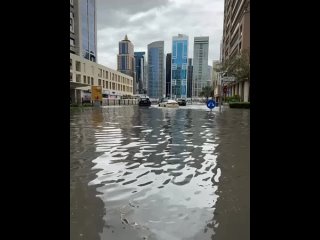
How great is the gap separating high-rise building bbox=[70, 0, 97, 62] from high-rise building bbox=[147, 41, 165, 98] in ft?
127

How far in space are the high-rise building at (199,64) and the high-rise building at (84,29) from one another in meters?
62.2

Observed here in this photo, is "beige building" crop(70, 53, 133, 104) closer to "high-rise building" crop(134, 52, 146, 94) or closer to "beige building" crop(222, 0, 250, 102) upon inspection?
"beige building" crop(222, 0, 250, 102)

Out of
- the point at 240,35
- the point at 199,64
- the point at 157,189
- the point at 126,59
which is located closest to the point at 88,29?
the point at 126,59

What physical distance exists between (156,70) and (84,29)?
49010 mm

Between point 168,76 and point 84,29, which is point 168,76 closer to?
point 168,76

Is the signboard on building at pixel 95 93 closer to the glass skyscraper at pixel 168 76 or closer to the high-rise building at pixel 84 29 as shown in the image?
the high-rise building at pixel 84 29

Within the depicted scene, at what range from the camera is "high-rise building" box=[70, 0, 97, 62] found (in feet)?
254

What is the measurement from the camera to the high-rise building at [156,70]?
129000mm
